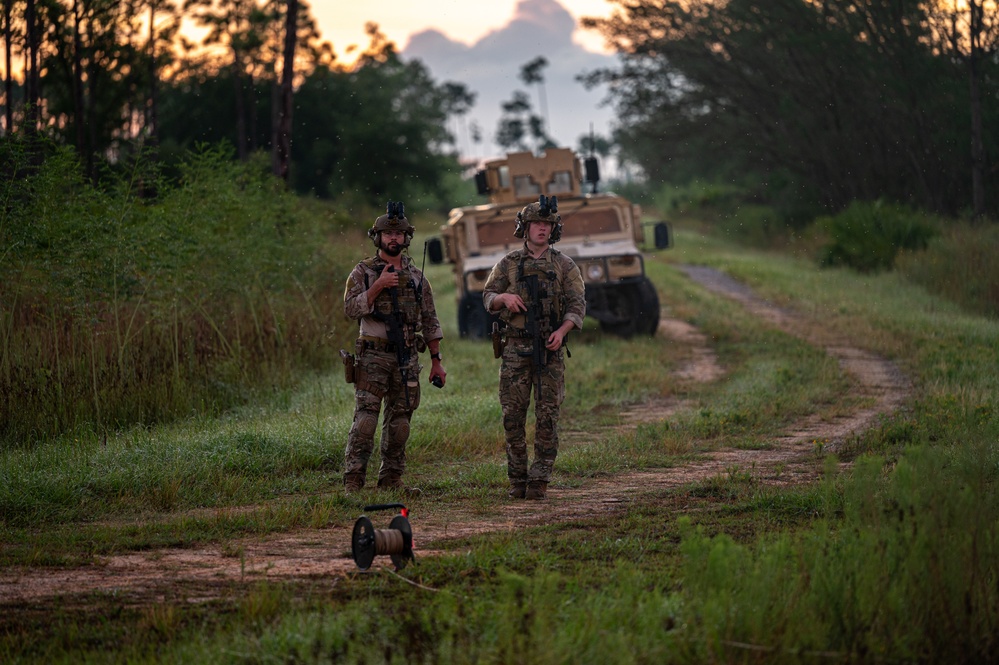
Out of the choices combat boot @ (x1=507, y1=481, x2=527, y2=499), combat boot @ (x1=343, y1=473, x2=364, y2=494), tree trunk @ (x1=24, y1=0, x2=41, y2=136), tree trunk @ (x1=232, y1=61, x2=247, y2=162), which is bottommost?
combat boot @ (x1=507, y1=481, x2=527, y2=499)

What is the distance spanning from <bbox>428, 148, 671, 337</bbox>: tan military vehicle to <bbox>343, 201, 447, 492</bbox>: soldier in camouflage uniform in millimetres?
7361

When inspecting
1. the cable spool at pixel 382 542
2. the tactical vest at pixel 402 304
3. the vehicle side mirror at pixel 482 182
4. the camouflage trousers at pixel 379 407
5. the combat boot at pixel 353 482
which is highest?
the vehicle side mirror at pixel 482 182

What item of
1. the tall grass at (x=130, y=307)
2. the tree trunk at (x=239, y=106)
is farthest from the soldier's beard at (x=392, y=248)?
the tree trunk at (x=239, y=106)

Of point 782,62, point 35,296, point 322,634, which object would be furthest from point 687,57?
point 322,634

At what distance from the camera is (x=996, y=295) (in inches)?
727

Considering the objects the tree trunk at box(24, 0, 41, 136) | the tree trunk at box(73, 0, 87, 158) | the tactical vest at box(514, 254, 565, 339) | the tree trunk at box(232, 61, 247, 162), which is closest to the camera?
the tactical vest at box(514, 254, 565, 339)

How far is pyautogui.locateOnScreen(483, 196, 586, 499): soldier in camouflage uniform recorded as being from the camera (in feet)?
25.5

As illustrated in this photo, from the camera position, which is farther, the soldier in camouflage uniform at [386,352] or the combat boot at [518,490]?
the soldier in camouflage uniform at [386,352]

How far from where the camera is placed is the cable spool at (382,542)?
5531mm

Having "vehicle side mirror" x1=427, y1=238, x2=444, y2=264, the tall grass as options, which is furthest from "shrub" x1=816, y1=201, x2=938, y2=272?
the tall grass

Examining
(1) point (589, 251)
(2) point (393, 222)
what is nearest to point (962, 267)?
(1) point (589, 251)

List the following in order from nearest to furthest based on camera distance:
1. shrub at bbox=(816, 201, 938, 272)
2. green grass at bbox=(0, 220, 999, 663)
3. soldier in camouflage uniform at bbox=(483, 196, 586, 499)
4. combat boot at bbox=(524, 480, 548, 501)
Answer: green grass at bbox=(0, 220, 999, 663) → combat boot at bbox=(524, 480, 548, 501) → soldier in camouflage uniform at bbox=(483, 196, 586, 499) → shrub at bbox=(816, 201, 938, 272)

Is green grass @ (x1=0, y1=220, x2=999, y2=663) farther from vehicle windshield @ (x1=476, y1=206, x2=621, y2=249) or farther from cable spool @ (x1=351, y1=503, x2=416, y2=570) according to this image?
→ vehicle windshield @ (x1=476, y1=206, x2=621, y2=249)

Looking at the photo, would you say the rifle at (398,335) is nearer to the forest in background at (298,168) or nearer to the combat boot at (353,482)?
the combat boot at (353,482)
